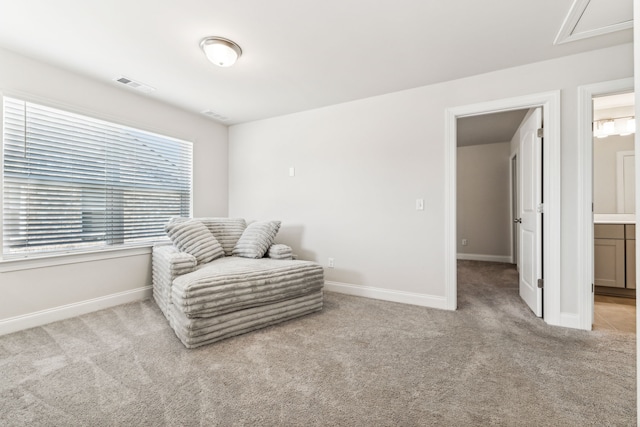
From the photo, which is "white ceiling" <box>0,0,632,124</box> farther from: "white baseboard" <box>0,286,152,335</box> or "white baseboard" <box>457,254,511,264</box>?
"white baseboard" <box>457,254,511,264</box>

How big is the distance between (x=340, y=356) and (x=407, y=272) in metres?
1.41

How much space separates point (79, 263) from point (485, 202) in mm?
6281

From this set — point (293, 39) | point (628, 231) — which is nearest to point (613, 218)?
point (628, 231)

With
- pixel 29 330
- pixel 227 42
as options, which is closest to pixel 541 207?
pixel 227 42

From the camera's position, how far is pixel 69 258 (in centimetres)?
266

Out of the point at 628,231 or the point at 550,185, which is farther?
the point at 628,231

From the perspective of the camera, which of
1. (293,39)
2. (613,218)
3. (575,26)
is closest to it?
(575,26)

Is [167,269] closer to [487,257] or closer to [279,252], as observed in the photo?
[279,252]

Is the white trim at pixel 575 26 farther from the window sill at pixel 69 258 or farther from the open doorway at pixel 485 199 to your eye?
the window sill at pixel 69 258

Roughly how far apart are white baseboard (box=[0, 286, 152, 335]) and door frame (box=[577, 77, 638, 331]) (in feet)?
13.7

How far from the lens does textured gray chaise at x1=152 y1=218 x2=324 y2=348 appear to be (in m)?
2.07

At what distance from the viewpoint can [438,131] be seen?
2.89m

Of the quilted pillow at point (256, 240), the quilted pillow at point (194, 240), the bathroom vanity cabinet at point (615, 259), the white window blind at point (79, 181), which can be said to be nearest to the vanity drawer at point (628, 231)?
the bathroom vanity cabinet at point (615, 259)

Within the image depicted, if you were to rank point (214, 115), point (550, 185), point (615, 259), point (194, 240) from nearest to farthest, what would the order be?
1. point (550, 185)
2. point (194, 240)
3. point (615, 259)
4. point (214, 115)
